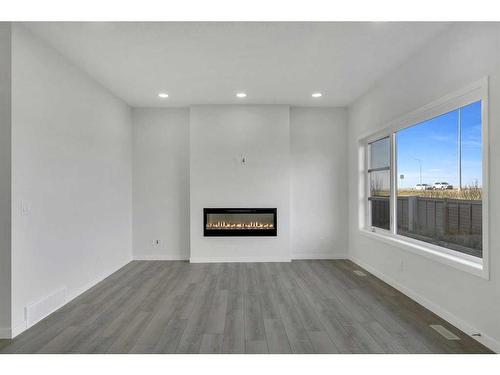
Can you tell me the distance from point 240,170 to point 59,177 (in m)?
2.82

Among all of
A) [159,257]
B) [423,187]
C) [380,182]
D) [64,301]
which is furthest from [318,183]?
[64,301]

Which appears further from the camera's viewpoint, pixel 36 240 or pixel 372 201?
pixel 372 201

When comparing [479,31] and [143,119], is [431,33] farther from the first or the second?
[143,119]

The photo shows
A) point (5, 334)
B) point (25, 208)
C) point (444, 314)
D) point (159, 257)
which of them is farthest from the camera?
point (159, 257)

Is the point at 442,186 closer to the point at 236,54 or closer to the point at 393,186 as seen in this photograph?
the point at 393,186

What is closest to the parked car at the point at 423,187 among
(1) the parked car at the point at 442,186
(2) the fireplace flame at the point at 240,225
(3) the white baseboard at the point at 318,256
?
(1) the parked car at the point at 442,186

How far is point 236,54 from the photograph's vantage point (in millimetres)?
3346

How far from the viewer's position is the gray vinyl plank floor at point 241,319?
2.38 metres

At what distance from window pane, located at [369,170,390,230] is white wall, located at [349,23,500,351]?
386 mm

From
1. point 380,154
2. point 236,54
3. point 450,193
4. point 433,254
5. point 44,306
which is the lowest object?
A: point 44,306

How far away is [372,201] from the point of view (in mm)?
4945

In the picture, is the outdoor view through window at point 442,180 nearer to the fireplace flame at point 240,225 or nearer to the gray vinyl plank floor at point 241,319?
the gray vinyl plank floor at point 241,319

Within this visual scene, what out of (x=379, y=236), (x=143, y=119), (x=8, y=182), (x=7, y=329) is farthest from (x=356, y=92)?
(x=7, y=329)

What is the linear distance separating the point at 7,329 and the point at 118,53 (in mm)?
2817
